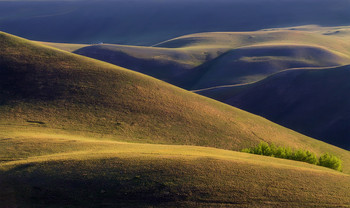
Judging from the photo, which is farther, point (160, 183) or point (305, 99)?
point (305, 99)

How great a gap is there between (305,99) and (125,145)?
70.6 m

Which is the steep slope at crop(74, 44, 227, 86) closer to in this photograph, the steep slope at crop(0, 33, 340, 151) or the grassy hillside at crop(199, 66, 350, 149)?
the grassy hillside at crop(199, 66, 350, 149)

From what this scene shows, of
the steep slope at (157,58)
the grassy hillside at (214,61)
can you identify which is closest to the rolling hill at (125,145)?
the grassy hillside at (214,61)

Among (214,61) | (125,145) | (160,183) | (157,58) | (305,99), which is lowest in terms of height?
(305,99)

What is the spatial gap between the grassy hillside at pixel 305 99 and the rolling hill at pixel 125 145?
856 inches

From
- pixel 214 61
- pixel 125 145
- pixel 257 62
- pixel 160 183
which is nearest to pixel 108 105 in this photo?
pixel 125 145

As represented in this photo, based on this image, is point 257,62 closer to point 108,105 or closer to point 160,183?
point 108,105

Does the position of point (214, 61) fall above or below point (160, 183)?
below

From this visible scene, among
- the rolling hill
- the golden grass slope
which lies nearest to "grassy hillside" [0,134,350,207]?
the rolling hill

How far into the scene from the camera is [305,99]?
9919 centimetres

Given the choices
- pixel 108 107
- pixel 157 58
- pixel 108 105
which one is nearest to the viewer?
pixel 108 107

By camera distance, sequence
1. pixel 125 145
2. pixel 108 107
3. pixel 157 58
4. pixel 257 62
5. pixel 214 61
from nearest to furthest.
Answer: pixel 125 145 < pixel 108 107 < pixel 257 62 < pixel 157 58 < pixel 214 61

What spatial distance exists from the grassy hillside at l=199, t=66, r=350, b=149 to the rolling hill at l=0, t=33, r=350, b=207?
856 inches

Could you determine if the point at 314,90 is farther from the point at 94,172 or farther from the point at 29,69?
the point at 94,172
